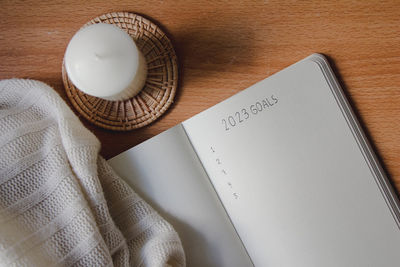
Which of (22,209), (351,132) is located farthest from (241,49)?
(22,209)

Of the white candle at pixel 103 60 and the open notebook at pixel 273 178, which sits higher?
the white candle at pixel 103 60

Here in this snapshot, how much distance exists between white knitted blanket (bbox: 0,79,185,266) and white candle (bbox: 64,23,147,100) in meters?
0.06

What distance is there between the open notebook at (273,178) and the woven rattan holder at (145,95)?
0.12ft

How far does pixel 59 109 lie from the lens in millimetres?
445

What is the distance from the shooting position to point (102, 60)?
40 centimetres

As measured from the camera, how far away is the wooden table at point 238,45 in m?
0.46

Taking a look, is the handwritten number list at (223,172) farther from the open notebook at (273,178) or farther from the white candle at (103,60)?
the white candle at (103,60)

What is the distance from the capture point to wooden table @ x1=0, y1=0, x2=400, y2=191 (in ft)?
1.51

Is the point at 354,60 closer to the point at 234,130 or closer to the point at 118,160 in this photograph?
the point at 234,130

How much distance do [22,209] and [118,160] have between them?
4.6 inches

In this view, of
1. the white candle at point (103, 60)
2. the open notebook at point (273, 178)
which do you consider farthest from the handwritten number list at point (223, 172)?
the white candle at point (103, 60)

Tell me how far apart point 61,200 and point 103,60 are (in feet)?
0.53

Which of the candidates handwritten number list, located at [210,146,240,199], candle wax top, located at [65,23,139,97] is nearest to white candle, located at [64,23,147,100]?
candle wax top, located at [65,23,139,97]

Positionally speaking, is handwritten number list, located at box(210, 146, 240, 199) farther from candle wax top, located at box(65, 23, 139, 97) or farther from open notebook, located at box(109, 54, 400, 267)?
candle wax top, located at box(65, 23, 139, 97)
